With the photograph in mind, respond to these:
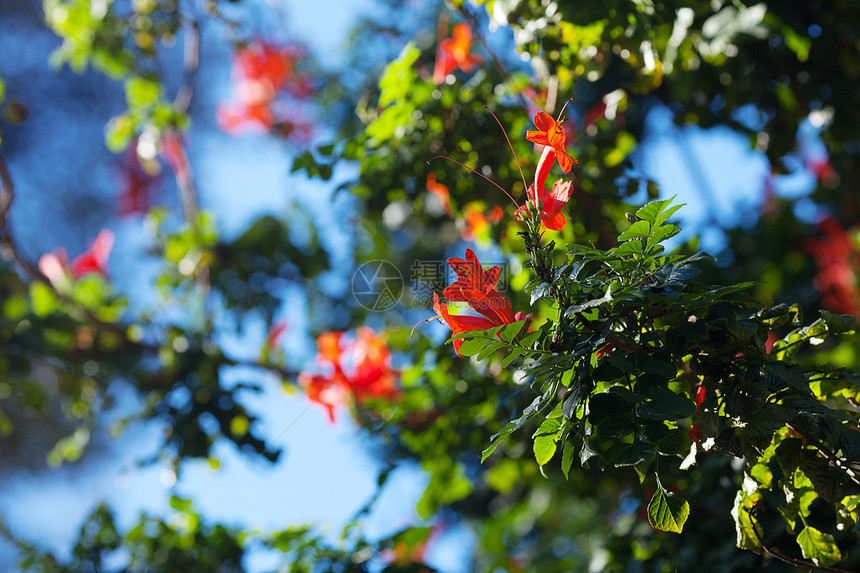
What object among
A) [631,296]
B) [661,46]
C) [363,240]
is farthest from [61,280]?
[631,296]

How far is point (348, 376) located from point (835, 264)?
2.30m

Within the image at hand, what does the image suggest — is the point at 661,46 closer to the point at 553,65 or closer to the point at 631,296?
the point at 553,65

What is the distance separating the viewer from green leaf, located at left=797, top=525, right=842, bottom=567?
3.03ft

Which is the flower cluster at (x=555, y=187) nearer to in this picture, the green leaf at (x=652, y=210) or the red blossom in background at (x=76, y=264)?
the green leaf at (x=652, y=210)

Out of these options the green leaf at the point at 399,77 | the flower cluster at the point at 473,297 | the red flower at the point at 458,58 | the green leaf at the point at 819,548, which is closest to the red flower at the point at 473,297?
the flower cluster at the point at 473,297

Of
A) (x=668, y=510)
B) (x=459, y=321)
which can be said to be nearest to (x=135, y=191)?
(x=459, y=321)

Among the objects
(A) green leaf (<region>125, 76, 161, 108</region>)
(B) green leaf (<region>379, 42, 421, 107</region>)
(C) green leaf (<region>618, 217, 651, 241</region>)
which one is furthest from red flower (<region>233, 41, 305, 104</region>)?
(C) green leaf (<region>618, 217, 651, 241</region>)

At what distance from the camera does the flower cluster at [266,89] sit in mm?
3197

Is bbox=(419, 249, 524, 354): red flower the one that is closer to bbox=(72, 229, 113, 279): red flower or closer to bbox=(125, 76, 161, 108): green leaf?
bbox=(125, 76, 161, 108): green leaf

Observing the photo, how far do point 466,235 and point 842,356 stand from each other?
178cm

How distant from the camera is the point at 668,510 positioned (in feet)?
2.75

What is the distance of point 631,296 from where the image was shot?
82cm

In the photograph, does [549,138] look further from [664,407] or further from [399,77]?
[399,77]

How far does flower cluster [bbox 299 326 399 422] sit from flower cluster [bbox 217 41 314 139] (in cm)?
125
